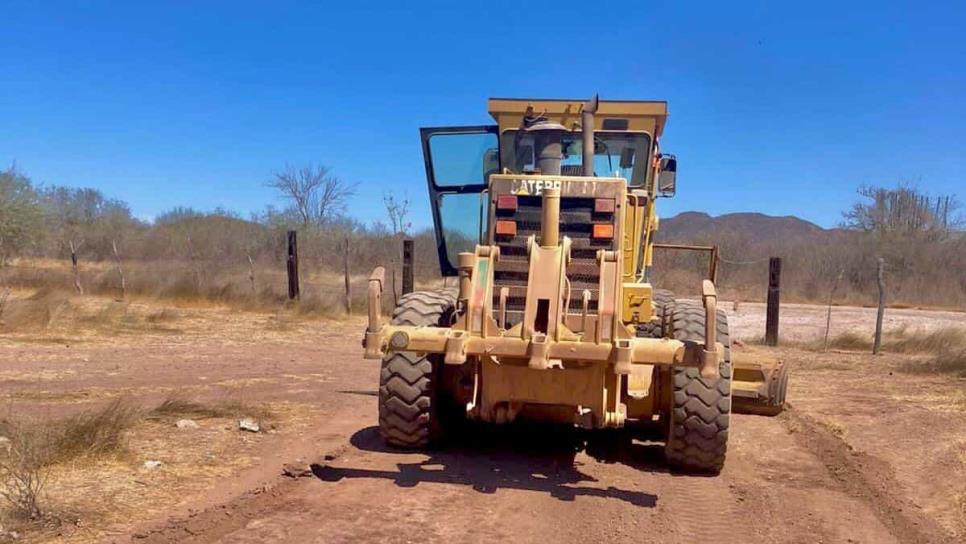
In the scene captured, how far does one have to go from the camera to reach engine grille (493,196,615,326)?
625 centimetres

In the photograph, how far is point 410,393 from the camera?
21.1 feet

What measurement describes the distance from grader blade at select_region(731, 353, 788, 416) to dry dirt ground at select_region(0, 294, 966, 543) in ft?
1.07

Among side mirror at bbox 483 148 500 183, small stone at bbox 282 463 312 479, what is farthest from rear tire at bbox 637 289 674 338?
small stone at bbox 282 463 312 479

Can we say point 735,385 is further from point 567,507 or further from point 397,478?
point 397,478

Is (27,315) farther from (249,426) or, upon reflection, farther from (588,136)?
(588,136)

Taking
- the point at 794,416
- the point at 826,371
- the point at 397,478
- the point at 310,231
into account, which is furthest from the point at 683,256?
the point at 397,478

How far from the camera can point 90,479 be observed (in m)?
5.55

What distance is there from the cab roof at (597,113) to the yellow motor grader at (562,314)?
1cm

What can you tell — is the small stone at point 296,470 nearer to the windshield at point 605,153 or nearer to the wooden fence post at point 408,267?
the windshield at point 605,153

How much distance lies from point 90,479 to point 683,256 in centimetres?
3021

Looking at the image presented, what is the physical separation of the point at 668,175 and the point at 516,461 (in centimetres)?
318

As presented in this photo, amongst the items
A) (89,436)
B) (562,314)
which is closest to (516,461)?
(562,314)

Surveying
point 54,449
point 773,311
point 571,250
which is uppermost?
point 571,250

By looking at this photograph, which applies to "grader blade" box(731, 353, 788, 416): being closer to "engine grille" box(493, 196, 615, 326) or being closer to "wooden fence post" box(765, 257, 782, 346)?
"engine grille" box(493, 196, 615, 326)
